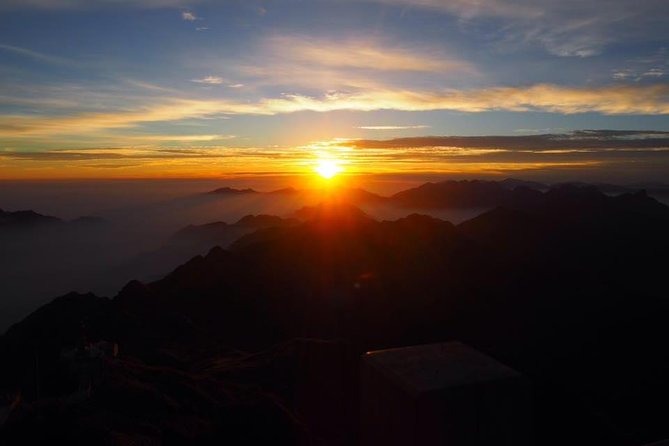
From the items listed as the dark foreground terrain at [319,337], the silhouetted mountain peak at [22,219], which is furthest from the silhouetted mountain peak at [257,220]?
the dark foreground terrain at [319,337]

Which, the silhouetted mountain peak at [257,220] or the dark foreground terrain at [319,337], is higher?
the dark foreground terrain at [319,337]

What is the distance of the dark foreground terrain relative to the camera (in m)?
18.3

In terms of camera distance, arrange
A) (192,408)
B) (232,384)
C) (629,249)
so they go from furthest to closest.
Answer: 1. (629,249)
2. (232,384)
3. (192,408)

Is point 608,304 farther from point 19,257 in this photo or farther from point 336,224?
point 19,257

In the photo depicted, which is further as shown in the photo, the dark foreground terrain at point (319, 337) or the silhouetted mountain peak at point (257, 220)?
the silhouetted mountain peak at point (257, 220)

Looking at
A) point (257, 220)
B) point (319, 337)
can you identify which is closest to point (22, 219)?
point (257, 220)

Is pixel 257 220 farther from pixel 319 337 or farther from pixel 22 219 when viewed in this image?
pixel 319 337

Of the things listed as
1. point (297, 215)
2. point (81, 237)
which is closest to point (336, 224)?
point (297, 215)

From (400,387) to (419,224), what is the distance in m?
47.5

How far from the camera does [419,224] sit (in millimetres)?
60562

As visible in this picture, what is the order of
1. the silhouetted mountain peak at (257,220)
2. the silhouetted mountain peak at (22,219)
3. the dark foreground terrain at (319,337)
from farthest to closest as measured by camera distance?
the silhouetted mountain peak at (22,219), the silhouetted mountain peak at (257,220), the dark foreground terrain at (319,337)

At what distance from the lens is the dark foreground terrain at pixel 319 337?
1834 cm

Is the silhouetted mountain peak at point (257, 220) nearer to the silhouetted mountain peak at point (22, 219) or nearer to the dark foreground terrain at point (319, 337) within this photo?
the silhouetted mountain peak at point (22, 219)

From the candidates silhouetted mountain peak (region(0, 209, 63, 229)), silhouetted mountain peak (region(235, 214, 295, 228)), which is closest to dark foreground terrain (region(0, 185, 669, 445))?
silhouetted mountain peak (region(235, 214, 295, 228))
